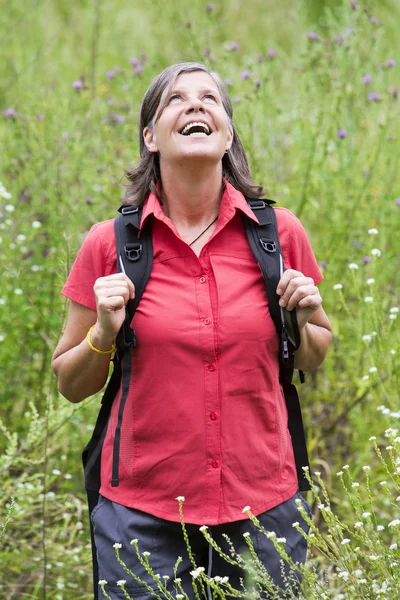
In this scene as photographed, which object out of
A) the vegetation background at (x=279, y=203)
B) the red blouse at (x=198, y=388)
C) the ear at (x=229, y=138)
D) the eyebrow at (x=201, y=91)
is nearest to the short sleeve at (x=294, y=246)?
the red blouse at (x=198, y=388)

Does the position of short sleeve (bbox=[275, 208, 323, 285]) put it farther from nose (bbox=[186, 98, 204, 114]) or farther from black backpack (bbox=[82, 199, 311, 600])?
nose (bbox=[186, 98, 204, 114])

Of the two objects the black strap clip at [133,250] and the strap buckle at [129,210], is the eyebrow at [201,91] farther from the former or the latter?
the black strap clip at [133,250]

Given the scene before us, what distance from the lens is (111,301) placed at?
1.94m

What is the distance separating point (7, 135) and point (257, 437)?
8.69 ft

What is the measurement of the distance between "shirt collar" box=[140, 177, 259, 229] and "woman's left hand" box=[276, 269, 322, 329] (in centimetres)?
22

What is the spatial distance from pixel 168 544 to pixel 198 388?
399mm

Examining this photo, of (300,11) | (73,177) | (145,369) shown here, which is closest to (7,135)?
(73,177)

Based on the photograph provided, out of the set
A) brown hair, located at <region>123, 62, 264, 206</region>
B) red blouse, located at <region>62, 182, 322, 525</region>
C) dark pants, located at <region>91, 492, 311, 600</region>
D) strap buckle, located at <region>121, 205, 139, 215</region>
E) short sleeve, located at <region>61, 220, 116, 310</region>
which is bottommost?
dark pants, located at <region>91, 492, 311, 600</region>

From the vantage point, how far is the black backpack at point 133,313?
2.09 metres

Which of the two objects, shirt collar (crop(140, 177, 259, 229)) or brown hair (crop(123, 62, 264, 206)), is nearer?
shirt collar (crop(140, 177, 259, 229))

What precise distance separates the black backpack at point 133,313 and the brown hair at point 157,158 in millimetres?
110

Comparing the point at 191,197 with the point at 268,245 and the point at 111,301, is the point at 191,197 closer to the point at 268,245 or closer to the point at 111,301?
the point at 268,245

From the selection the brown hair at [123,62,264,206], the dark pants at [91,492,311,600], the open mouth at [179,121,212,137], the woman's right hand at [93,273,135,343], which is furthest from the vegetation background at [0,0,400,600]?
the woman's right hand at [93,273,135,343]

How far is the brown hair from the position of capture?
2.32m
